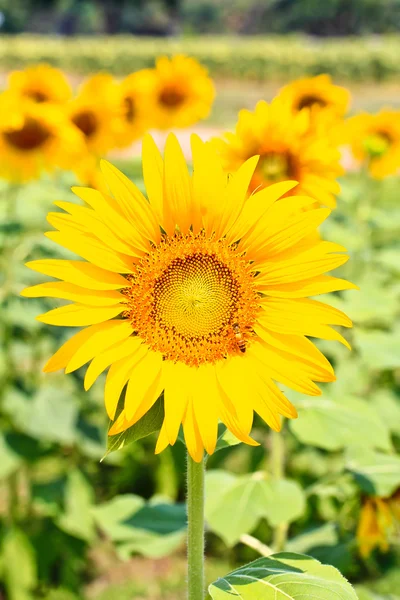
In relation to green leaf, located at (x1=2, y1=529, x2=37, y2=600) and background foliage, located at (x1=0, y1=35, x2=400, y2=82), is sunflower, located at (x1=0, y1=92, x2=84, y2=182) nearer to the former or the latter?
green leaf, located at (x1=2, y1=529, x2=37, y2=600)

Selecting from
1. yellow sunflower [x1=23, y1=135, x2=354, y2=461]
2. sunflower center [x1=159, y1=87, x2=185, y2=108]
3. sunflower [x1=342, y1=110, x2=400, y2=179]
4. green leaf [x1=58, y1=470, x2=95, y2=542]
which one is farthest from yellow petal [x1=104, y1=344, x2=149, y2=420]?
sunflower center [x1=159, y1=87, x2=185, y2=108]

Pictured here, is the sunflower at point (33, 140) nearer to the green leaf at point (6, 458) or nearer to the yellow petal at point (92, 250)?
the green leaf at point (6, 458)

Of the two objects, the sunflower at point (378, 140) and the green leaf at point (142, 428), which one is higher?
the sunflower at point (378, 140)

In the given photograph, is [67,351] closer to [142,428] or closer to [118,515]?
[142,428]

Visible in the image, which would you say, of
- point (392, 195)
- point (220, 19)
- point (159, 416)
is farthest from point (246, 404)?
point (220, 19)

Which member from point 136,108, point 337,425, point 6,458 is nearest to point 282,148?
point 337,425

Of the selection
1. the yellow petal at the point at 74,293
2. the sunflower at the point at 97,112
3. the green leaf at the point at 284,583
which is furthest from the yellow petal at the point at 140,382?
the sunflower at the point at 97,112

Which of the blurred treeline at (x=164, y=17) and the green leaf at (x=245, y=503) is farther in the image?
the blurred treeline at (x=164, y=17)
